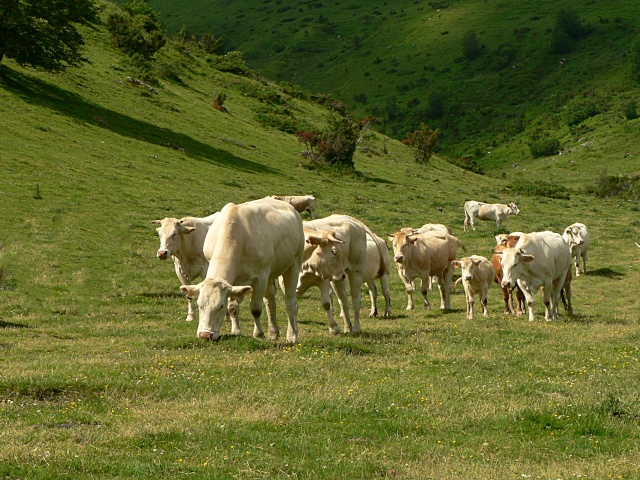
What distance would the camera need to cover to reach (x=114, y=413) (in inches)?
400

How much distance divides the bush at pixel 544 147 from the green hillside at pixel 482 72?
93.0 inches

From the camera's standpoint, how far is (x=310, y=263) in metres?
17.8

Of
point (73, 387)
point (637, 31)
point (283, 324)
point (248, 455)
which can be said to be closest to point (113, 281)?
point (283, 324)

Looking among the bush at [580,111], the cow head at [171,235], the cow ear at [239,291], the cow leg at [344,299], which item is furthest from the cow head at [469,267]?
the bush at [580,111]

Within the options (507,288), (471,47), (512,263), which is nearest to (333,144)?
(507,288)

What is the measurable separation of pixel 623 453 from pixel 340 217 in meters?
11.0

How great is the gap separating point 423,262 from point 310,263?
7.26 m

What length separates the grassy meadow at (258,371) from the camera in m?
8.67

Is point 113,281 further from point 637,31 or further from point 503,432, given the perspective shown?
point 637,31

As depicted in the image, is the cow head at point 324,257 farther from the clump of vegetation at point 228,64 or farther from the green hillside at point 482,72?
the green hillside at point 482,72

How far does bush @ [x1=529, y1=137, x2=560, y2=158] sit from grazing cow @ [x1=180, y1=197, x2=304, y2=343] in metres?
96.7

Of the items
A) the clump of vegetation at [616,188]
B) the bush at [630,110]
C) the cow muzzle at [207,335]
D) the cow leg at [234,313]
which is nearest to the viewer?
the cow muzzle at [207,335]

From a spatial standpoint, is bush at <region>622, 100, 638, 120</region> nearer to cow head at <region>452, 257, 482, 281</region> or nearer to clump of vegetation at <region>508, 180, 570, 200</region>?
clump of vegetation at <region>508, 180, 570, 200</region>

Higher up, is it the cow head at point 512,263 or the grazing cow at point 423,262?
the cow head at point 512,263
